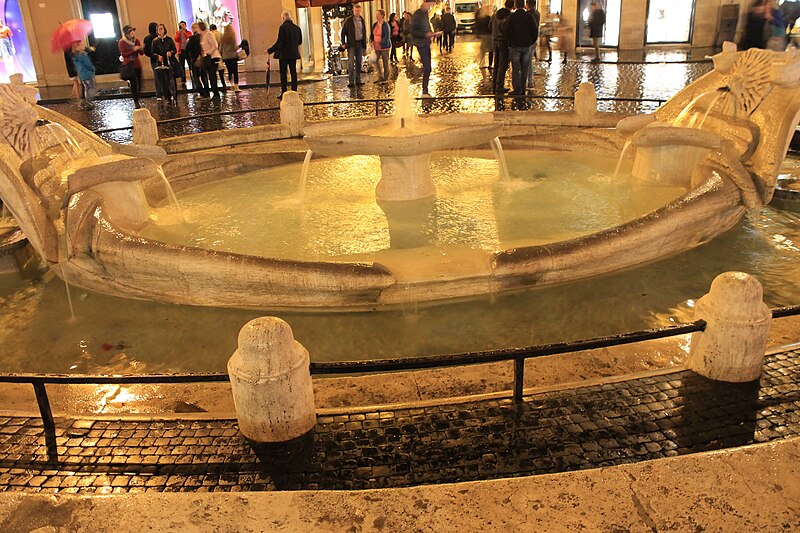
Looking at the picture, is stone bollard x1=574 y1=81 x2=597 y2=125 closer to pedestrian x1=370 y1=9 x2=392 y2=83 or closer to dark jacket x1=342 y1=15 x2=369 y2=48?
dark jacket x1=342 y1=15 x2=369 y2=48

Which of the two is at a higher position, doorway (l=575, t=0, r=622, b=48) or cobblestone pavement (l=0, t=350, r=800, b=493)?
doorway (l=575, t=0, r=622, b=48)

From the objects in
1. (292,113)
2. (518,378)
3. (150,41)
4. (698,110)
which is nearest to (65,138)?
(292,113)

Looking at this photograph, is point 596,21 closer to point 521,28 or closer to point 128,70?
point 521,28

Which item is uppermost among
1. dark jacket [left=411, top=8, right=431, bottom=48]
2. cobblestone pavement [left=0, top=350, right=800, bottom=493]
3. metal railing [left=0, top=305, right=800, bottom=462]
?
dark jacket [left=411, top=8, right=431, bottom=48]

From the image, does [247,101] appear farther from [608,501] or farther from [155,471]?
[608,501]

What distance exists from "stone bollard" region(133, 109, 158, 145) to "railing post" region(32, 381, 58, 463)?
6.28m

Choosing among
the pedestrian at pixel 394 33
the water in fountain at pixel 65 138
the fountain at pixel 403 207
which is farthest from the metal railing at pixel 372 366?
the pedestrian at pixel 394 33

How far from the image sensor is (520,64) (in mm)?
12711

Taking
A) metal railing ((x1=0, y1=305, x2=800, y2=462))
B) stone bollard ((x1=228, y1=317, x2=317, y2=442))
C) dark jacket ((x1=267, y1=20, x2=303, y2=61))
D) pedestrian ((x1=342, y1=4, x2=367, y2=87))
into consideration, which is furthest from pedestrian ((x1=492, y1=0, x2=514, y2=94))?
stone bollard ((x1=228, y1=317, x2=317, y2=442))

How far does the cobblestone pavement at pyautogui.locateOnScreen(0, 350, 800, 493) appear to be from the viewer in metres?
3.19

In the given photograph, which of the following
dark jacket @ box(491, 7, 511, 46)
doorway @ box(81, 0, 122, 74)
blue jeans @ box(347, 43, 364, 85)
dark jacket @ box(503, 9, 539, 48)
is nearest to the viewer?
dark jacket @ box(503, 9, 539, 48)

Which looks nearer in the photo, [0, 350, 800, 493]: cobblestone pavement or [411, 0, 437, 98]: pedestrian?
[0, 350, 800, 493]: cobblestone pavement

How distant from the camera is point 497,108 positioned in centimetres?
1154

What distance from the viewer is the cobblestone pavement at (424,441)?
3.19 metres
